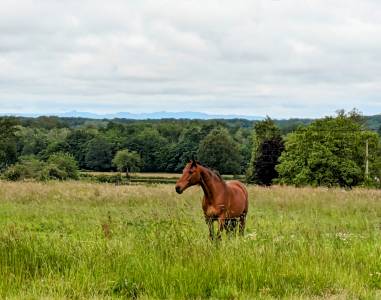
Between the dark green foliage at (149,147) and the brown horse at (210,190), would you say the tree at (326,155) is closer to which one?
the dark green foliage at (149,147)

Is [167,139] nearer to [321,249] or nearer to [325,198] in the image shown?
[325,198]

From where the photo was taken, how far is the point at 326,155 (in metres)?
58.8

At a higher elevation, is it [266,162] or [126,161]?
[266,162]

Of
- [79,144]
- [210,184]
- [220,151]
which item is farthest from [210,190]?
[79,144]

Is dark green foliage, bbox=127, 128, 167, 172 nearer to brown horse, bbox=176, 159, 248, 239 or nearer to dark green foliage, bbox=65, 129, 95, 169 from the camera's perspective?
dark green foliage, bbox=65, 129, 95, 169

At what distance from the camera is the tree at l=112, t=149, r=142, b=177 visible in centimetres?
9162

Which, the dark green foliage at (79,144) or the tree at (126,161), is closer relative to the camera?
the tree at (126,161)

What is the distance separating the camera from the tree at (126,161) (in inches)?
3607

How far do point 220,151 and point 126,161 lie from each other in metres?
18.9

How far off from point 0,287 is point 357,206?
15.4m

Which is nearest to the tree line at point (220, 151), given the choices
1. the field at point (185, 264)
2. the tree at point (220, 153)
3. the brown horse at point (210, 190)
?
the tree at point (220, 153)

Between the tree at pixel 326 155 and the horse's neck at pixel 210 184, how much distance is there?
47389 millimetres

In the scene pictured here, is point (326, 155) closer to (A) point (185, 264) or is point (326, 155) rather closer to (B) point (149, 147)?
(B) point (149, 147)

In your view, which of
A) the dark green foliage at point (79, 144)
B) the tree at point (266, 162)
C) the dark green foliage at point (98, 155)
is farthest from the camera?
the dark green foliage at point (79, 144)
